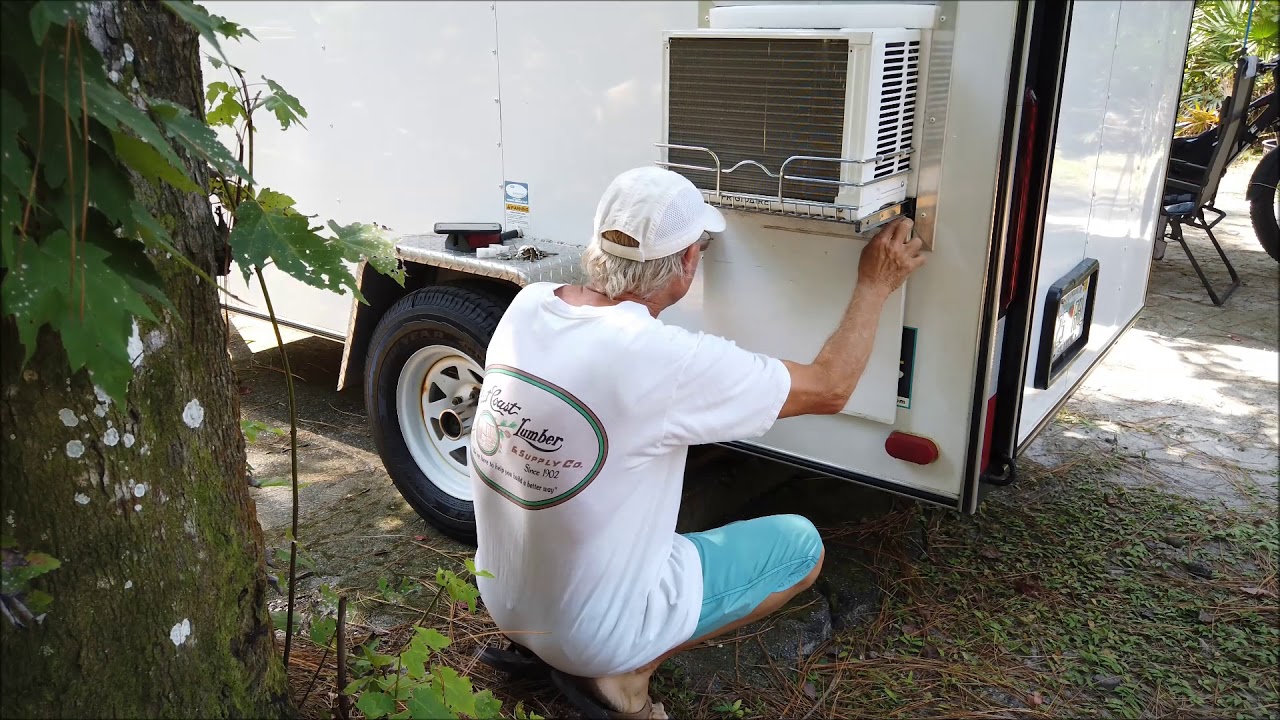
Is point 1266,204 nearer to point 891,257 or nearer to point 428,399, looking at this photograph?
point 891,257

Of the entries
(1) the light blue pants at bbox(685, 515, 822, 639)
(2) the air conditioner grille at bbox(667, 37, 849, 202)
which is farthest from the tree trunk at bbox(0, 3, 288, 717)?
(2) the air conditioner grille at bbox(667, 37, 849, 202)

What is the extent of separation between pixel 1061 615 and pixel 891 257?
58.5 inches

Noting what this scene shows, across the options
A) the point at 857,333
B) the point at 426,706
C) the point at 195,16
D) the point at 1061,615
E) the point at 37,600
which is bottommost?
the point at 1061,615

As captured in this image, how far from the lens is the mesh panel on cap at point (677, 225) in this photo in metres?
2.18

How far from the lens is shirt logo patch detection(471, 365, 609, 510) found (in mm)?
2086

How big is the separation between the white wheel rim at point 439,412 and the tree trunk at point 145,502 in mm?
1671

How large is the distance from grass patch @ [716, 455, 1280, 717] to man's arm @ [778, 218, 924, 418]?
0.96 metres

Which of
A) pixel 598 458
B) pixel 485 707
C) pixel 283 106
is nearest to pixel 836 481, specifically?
pixel 598 458

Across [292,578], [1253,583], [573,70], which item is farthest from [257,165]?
[1253,583]

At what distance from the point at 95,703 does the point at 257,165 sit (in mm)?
3055

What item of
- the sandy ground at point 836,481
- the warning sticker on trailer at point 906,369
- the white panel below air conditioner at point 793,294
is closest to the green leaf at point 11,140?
the sandy ground at point 836,481

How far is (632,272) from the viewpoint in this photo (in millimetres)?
2219

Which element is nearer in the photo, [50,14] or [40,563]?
[50,14]

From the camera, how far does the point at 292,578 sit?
2.03 meters
